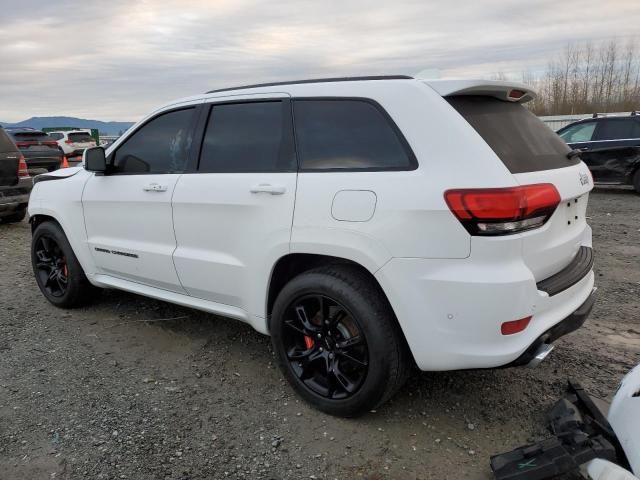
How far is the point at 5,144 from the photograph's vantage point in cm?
843

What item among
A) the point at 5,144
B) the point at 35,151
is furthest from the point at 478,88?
the point at 35,151

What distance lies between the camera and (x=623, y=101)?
32.7m

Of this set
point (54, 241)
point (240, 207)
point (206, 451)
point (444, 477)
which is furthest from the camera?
point (54, 241)

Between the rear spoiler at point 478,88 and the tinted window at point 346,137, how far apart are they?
12.3 inches

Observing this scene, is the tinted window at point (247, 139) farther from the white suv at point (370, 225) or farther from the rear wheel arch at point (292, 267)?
the rear wheel arch at point (292, 267)

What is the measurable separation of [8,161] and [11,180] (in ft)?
1.01

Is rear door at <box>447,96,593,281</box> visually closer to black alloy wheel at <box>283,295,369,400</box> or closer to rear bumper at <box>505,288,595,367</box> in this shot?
rear bumper at <box>505,288,595,367</box>

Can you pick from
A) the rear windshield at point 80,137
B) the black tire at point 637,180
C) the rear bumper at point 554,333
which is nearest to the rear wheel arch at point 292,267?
the rear bumper at point 554,333

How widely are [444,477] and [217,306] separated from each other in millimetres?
1776

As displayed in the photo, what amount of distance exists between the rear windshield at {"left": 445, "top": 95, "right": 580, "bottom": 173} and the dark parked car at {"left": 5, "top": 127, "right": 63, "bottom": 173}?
13.3 meters

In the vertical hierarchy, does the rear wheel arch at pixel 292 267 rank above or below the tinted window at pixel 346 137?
below

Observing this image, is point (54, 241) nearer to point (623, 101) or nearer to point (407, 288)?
point (407, 288)

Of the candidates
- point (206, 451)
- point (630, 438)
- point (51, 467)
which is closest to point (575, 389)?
point (630, 438)

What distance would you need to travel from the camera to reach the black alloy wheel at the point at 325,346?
9.24 ft
